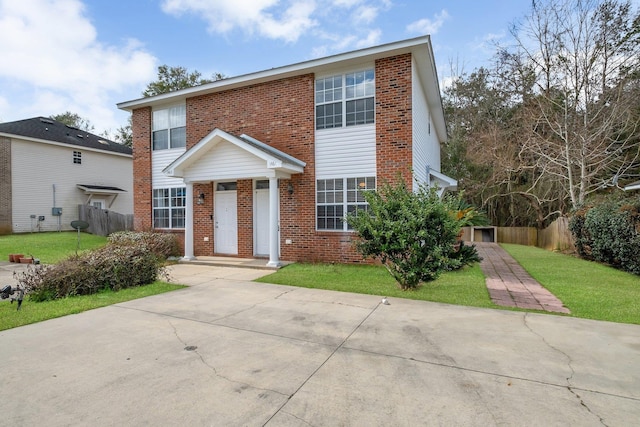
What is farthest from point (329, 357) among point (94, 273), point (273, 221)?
point (273, 221)

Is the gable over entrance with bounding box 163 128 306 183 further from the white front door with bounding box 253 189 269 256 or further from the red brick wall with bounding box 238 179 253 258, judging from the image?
the white front door with bounding box 253 189 269 256

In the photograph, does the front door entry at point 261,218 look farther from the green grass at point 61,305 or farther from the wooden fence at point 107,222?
the wooden fence at point 107,222

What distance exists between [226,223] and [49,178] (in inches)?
664

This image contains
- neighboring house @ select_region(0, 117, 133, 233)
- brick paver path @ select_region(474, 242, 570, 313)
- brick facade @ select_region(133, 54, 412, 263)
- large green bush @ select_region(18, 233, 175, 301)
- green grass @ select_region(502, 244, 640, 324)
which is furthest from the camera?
neighboring house @ select_region(0, 117, 133, 233)

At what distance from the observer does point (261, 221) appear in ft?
35.5

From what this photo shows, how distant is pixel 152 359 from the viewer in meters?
3.48

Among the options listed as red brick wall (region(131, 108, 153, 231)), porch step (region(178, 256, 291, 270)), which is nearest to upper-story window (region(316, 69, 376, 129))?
porch step (region(178, 256, 291, 270))

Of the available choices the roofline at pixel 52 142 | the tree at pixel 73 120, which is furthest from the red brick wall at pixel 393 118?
the tree at pixel 73 120

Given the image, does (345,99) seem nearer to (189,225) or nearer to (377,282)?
(377,282)

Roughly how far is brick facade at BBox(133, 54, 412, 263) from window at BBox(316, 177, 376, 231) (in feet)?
0.71

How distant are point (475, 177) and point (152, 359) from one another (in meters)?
23.0

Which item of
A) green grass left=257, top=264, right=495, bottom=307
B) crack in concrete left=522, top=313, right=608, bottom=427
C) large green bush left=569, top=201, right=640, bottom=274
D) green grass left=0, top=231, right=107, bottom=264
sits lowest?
green grass left=257, top=264, right=495, bottom=307

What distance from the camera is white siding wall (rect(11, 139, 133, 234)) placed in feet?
63.5

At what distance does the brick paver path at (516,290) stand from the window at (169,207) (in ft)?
33.8
